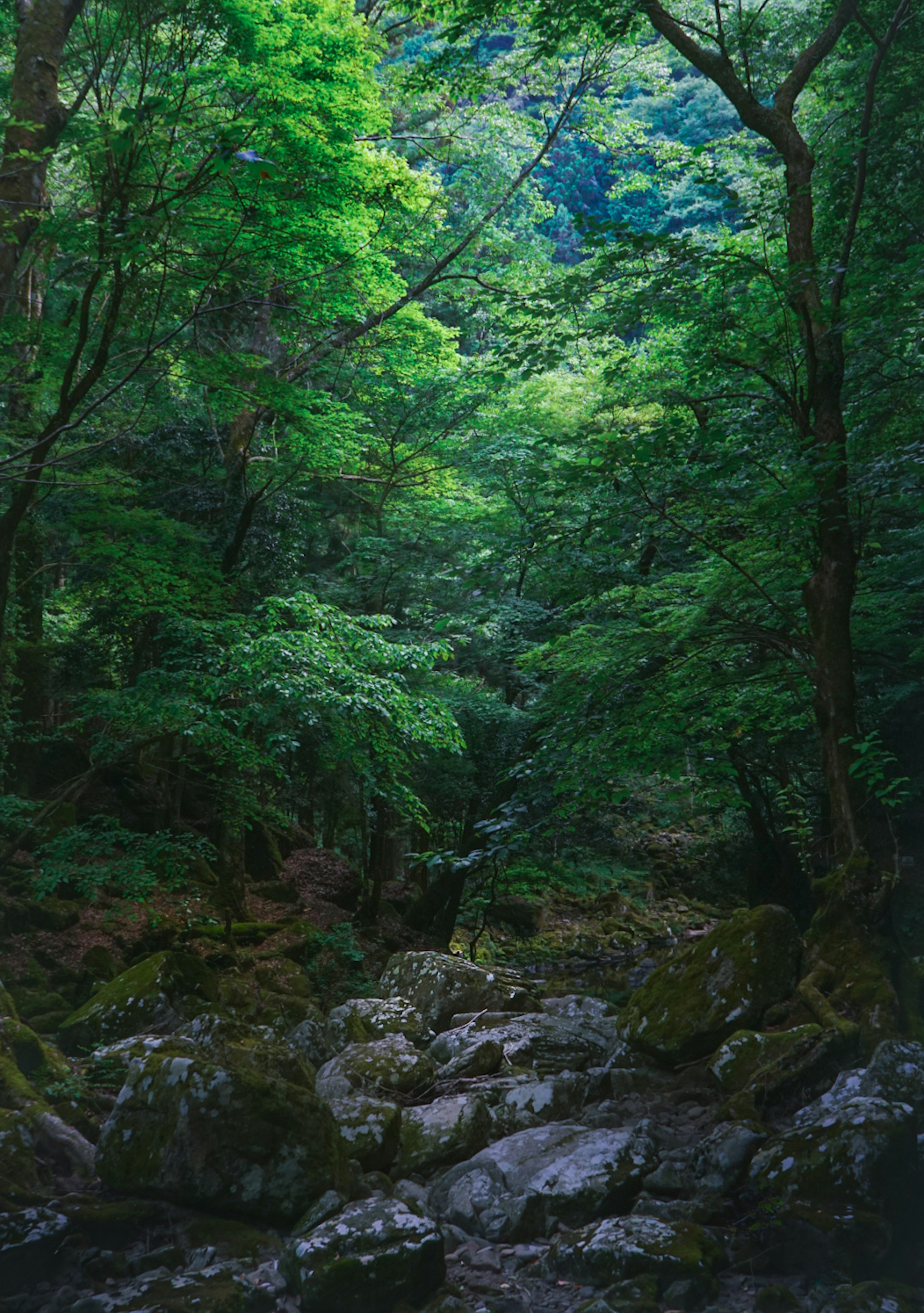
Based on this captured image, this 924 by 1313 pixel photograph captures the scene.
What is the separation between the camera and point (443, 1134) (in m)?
5.32

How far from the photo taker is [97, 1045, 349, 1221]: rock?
4.20 meters

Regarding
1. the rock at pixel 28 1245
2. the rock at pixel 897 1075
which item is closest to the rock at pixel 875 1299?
the rock at pixel 897 1075

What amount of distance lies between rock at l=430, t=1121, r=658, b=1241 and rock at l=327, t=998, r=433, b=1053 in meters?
2.25

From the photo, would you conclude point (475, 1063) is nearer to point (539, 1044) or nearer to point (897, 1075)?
point (539, 1044)

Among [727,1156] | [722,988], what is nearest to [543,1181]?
[727,1156]

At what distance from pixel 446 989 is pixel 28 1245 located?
529 cm

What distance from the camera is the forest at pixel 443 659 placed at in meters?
4.14

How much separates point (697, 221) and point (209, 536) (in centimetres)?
2826

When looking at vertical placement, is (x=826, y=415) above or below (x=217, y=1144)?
above

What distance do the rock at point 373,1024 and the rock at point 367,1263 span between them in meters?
3.03

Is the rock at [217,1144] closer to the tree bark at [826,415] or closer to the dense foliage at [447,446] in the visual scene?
the dense foliage at [447,446]

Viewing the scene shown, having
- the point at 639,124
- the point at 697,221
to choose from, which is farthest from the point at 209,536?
the point at 697,221

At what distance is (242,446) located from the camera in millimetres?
10891

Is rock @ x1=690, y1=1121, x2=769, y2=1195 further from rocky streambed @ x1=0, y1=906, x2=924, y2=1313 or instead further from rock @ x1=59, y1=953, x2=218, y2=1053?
rock @ x1=59, y1=953, x2=218, y2=1053
